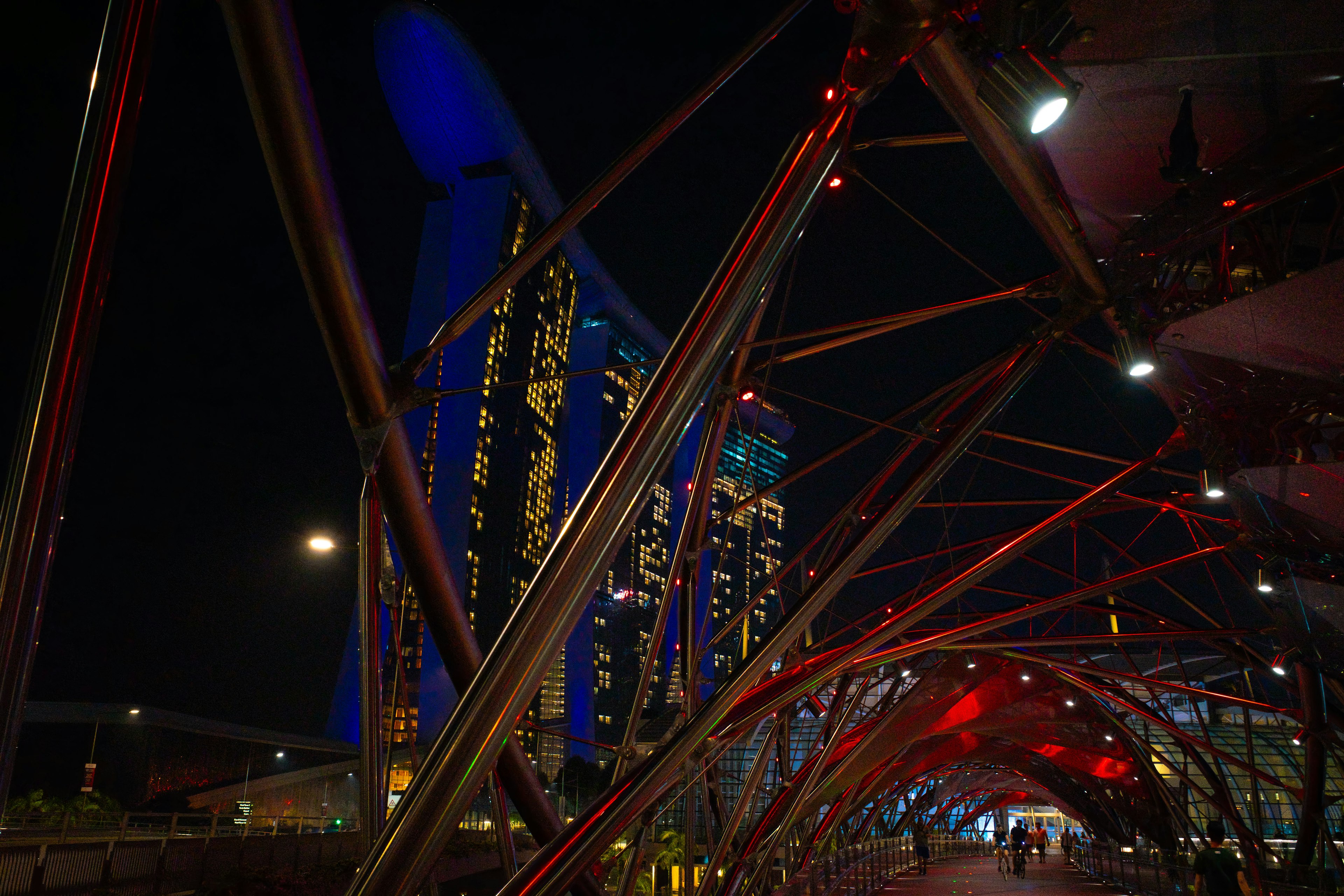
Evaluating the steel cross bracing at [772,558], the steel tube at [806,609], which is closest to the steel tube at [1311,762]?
the steel cross bracing at [772,558]

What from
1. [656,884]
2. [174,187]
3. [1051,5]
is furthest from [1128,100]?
[656,884]

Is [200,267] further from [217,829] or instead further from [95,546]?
[217,829]

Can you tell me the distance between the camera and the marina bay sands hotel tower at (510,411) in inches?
3433

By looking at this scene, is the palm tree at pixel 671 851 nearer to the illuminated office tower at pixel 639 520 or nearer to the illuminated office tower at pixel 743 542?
the illuminated office tower at pixel 743 542

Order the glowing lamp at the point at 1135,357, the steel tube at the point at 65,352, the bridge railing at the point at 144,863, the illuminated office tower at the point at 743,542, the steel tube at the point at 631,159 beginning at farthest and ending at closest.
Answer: the illuminated office tower at the point at 743,542, the bridge railing at the point at 144,863, the glowing lamp at the point at 1135,357, the steel tube at the point at 631,159, the steel tube at the point at 65,352

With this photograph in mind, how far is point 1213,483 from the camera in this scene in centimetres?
1410

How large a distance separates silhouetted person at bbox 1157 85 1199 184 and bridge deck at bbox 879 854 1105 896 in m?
24.5

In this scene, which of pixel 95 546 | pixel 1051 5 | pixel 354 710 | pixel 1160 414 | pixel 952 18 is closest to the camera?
pixel 952 18

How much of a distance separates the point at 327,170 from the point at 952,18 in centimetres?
398

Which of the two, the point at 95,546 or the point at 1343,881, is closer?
the point at 1343,881

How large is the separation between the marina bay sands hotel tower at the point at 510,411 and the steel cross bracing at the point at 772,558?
43.3 metres

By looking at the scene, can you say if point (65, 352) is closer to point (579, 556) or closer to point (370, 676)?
point (579, 556)

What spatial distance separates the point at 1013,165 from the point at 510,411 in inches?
3531

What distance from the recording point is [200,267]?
30672mm
